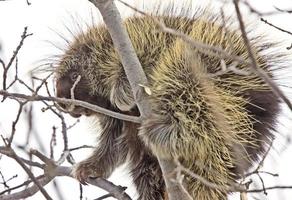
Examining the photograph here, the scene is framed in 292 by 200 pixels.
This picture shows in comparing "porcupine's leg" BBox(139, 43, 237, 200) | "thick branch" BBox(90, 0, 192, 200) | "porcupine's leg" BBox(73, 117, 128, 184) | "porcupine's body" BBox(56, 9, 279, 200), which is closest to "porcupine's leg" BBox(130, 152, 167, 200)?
"porcupine's body" BBox(56, 9, 279, 200)

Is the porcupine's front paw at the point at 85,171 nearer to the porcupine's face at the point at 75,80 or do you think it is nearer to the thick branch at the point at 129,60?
the porcupine's face at the point at 75,80

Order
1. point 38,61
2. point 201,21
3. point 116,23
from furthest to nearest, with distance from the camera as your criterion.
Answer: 1. point 38,61
2. point 201,21
3. point 116,23

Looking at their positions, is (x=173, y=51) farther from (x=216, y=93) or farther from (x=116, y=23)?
(x=116, y=23)

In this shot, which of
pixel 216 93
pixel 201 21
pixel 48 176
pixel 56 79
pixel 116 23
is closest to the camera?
pixel 116 23

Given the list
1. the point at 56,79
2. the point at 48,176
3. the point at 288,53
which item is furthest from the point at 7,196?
the point at 288,53

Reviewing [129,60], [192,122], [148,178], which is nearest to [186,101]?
[192,122]

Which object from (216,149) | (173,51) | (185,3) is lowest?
(216,149)

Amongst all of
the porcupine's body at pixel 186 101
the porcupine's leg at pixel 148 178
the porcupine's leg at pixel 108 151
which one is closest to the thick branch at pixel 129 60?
the porcupine's body at pixel 186 101

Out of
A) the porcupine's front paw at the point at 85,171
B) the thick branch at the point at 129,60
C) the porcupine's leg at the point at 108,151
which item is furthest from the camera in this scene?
the porcupine's leg at the point at 108,151

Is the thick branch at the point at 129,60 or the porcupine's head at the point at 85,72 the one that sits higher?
the porcupine's head at the point at 85,72
